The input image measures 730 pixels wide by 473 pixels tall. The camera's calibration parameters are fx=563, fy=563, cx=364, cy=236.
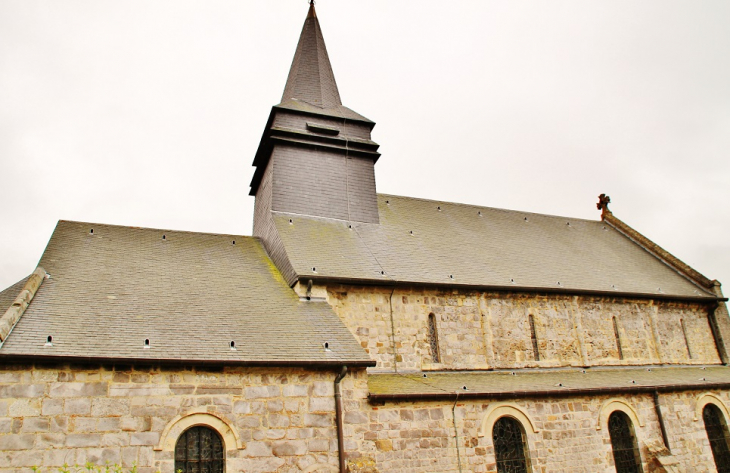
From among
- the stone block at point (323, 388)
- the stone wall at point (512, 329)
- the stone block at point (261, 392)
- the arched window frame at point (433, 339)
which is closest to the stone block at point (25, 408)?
the stone block at point (261, 392)

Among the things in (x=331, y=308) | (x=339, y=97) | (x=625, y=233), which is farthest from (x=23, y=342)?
(x=625, y=233)

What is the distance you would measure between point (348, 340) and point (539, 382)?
5654 mm

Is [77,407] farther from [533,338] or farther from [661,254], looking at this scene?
[661,254]

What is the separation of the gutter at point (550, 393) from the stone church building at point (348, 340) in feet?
0.24

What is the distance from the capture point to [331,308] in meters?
14.1

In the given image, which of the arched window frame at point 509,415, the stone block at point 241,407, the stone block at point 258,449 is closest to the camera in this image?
the stone block at point 258,449

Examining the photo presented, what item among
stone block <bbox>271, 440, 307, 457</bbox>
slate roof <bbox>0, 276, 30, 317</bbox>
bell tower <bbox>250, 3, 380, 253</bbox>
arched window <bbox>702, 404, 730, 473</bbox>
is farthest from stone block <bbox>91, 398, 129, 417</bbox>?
arched window <bbox>702, 404, 730, 473</bbox>

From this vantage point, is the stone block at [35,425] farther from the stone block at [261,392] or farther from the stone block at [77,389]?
the stone block at [261,392]

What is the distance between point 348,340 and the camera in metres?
12.9

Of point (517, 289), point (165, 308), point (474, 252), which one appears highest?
point (474, 252)

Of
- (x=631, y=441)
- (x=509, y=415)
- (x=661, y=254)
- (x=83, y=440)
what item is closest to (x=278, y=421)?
(x=83, y=440)

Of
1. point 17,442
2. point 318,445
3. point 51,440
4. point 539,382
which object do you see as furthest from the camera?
point 539,382

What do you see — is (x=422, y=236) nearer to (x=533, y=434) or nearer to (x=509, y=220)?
(x=509, y=220)

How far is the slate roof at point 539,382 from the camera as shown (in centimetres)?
1308
